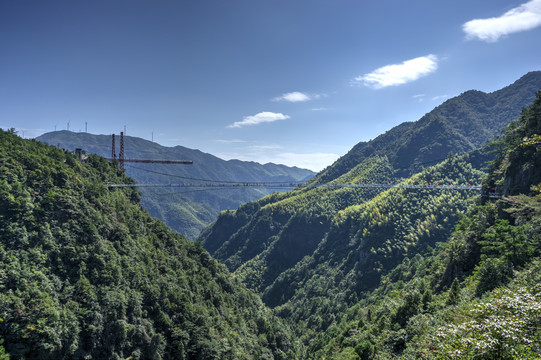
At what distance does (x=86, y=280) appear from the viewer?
35.2 metres

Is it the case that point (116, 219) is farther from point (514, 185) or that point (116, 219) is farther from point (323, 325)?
point (323, 325)

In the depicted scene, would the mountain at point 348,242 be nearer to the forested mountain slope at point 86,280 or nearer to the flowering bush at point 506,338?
the forested mountain slope at point 86,280

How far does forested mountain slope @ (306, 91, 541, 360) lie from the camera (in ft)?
30.1

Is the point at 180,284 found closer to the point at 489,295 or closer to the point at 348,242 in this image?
the point at 489,295

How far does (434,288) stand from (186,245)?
5431 centimetres

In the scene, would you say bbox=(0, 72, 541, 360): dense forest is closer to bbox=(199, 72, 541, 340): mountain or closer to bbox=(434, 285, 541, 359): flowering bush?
bbox=(434, 285, 541, 359): flowering bush

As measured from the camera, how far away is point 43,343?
88.2 ft

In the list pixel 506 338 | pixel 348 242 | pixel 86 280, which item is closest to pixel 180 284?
pixel 86 280

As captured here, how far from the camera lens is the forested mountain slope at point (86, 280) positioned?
28641mm

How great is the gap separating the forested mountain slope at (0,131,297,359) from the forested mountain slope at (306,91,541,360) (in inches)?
960

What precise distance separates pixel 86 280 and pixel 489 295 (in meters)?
41.5

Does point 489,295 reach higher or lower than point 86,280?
higher

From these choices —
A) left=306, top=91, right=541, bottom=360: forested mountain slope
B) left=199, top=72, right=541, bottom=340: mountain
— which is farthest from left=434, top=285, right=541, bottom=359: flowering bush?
left=199, top=72, right=541, bottom=340: mountain

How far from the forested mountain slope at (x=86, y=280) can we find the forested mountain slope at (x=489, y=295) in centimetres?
2438
